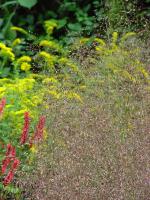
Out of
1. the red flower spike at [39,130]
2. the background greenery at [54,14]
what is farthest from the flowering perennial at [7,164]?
the background greenery at [54,14]

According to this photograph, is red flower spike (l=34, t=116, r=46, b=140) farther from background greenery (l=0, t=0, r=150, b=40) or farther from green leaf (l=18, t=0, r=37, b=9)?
green leaf (l=18, t=0, r=37, b=9)

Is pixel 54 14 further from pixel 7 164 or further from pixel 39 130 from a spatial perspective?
Result: pixel 7 164

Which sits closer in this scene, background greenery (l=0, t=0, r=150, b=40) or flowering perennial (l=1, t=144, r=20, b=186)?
flowering perennial (l=1, t=144, r=20, b=186)

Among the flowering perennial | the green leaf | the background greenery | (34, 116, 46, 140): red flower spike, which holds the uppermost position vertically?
(34, 116, 46, 140): red flower spike

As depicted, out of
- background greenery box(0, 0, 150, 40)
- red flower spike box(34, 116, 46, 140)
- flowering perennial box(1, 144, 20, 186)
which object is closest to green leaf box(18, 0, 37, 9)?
background greenery box(0, 0, 150, 40)

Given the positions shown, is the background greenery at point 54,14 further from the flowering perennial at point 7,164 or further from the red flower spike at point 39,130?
the flowering perennial at point 7,164

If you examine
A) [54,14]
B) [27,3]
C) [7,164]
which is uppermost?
[7,164]

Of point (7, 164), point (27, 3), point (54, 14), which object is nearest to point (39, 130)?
point (7, 164)

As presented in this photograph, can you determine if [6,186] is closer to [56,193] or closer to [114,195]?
[56,193]

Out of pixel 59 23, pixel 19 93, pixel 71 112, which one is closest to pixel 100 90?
pixel 71 112

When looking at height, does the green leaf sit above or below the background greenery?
above

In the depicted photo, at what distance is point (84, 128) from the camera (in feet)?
11.0

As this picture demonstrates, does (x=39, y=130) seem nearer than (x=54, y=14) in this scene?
Yes

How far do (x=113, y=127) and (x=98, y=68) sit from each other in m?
0.70
